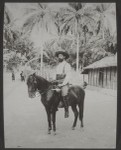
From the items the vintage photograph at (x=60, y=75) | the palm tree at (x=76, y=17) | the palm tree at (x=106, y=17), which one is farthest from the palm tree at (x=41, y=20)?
the palm tree at (x=106, y=17)

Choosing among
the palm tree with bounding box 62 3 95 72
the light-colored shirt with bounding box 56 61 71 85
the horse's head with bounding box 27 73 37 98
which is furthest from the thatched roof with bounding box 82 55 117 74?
the horse's head with bounding box 27 73 37 98

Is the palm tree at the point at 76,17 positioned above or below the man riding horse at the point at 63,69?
above

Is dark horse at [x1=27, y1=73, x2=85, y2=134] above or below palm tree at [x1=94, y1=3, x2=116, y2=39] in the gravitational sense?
below

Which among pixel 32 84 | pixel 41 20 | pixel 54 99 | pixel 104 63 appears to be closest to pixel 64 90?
pixel 54 99

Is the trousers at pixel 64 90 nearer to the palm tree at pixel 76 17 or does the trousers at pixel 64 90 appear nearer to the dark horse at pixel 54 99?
the dark horse at pixel 54 99

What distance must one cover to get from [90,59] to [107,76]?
229 millimetres

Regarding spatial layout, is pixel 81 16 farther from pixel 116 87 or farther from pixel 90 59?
pixel 116 87

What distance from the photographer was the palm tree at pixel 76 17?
3.57 metres

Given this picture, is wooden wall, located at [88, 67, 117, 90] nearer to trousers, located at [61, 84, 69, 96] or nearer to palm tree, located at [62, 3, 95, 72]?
trousers, located at [61, 84, 69, 96]

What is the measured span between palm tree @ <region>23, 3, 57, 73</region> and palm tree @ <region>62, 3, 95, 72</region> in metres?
0.12

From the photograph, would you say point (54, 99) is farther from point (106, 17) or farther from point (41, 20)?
point (106, 17)

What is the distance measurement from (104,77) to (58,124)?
636 mm

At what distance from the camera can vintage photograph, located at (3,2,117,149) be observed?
3592 millimetres

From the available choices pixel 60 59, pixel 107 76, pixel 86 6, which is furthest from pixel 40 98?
pixel 86 6
